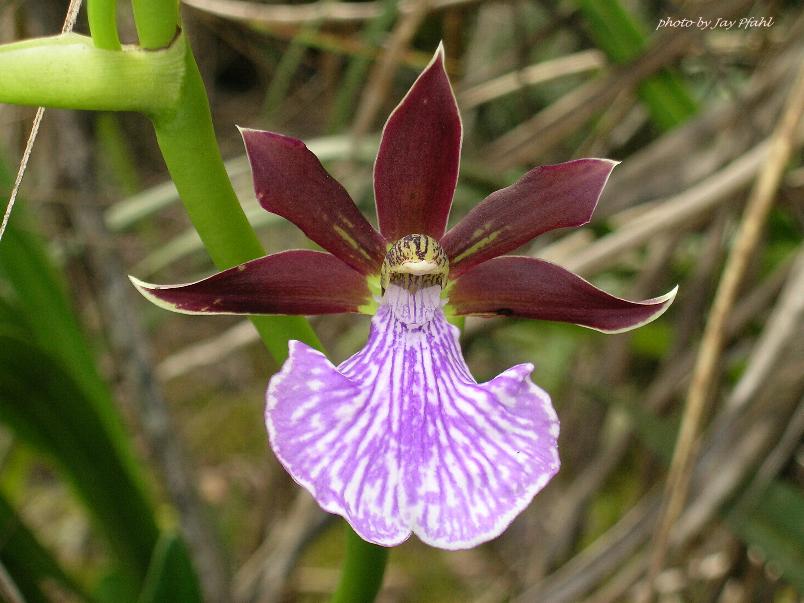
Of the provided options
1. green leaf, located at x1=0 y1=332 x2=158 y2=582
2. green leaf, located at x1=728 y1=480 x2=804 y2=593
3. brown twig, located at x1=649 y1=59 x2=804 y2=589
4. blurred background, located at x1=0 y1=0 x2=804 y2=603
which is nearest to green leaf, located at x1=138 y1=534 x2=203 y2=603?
blurred background, located at x1=0 y1=0 x2=804 y2=603

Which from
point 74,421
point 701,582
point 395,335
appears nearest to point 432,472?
point 395,335

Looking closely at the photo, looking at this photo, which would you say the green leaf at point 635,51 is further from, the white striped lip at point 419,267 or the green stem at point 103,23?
Answer: the green stem at point 103,23

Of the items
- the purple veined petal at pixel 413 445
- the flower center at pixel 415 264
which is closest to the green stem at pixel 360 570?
the purple veined petal at pixel 413 445

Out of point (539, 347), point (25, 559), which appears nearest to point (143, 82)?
point (25, 559)

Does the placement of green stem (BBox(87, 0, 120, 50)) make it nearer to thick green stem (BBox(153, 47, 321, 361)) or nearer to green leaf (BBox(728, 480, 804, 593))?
thick green stem (BBox(153, 47, 321, 361))

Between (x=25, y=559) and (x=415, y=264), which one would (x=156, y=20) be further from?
(x=25, y=559)
